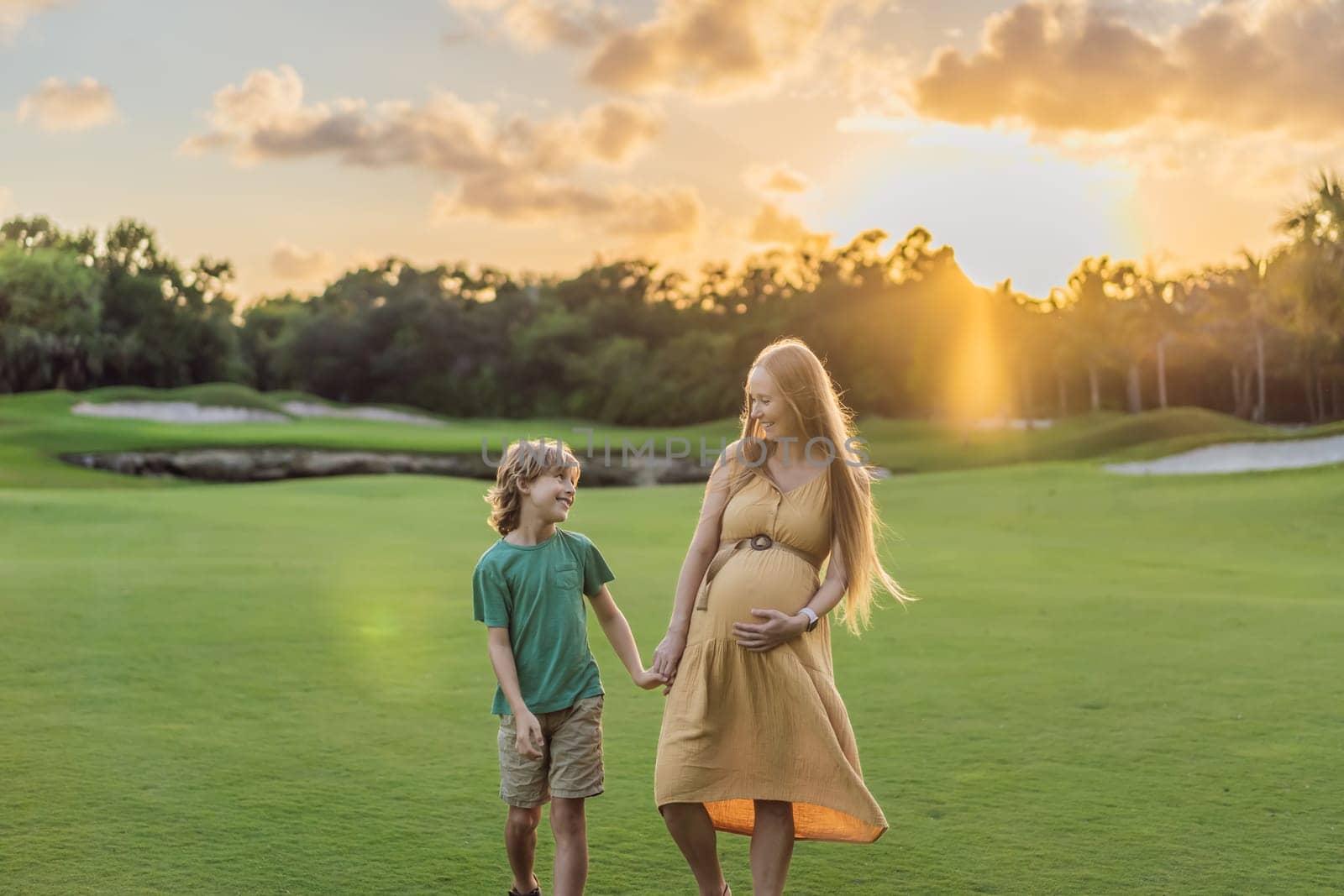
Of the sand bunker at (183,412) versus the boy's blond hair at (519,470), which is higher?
the sand bunker at (183,412)

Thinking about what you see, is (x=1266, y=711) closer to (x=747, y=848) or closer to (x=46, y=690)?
(x=747, y=848)

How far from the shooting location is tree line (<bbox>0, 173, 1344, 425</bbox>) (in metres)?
55.0

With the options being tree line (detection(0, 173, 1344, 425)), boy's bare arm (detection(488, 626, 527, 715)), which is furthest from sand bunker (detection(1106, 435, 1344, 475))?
boy's bare arm (detection(488, 626, 527, 715))

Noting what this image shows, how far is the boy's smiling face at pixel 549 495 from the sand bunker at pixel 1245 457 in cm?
2685

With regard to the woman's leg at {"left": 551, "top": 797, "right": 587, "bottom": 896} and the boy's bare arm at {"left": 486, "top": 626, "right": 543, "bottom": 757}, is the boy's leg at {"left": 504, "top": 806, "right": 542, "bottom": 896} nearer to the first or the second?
the woman's leg at {"left": 551, "top": 797, "right": 587, "bottom": 896}

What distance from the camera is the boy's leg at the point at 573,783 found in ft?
12.9

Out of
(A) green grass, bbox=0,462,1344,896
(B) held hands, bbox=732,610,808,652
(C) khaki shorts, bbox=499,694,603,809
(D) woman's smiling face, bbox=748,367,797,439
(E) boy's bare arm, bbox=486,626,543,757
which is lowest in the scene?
(A) green grass, bbox=0,462,1344,896

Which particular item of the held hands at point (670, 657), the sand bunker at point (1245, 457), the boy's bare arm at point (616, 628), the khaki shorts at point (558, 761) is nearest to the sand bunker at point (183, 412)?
the sand bunker at point (1245, 457)

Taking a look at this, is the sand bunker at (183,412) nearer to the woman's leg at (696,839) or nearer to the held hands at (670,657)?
the held hands at (670,657)

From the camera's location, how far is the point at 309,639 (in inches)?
357

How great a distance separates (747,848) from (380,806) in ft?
5.12

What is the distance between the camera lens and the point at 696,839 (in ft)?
13.1

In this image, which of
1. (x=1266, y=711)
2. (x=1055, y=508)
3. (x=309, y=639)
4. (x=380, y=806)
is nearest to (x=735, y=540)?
(x=380, y=806)

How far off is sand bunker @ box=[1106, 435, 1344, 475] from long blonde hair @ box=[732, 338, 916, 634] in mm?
26360
